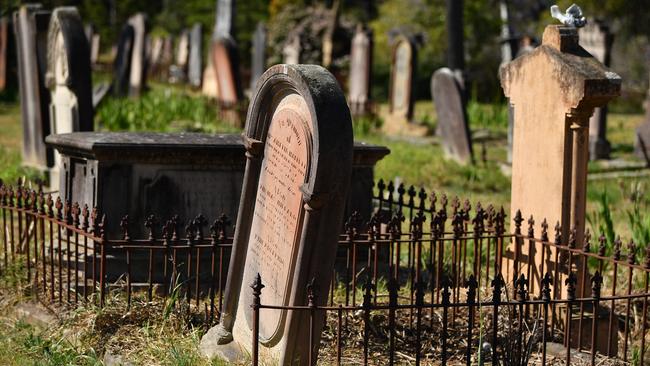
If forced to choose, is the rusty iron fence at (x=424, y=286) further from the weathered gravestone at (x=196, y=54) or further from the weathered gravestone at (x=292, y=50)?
the weathered gravestone at (x=196, y=54)

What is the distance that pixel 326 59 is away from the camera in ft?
98.2

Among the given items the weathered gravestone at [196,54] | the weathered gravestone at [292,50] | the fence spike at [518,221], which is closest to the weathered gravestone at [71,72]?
the fence spike at [518,221]

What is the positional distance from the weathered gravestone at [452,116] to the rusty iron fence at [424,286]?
6.73 metres

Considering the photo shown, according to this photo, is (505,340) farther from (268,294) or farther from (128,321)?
(128,321)

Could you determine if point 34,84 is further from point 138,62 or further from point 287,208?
point 138,62

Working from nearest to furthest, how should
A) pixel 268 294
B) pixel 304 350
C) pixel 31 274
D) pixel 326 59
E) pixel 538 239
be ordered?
pixel 304 350
pixel 268 294
pixel 538 239
pixel 31 274
pixel 326 59

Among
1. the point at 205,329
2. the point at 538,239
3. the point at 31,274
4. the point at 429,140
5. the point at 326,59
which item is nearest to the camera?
the point at 205,329

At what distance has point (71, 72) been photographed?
12.0 metres

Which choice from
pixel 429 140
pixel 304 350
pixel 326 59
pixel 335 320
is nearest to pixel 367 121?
pixel 429 140

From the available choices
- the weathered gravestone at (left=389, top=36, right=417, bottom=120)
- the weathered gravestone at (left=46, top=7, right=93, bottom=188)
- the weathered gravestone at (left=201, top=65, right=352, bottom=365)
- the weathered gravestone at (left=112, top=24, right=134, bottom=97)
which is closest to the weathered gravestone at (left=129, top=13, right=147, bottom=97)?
the weathered gravestone at (left=112, top=24, right=134, bottom=97)

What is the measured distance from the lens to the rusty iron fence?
6141 mm

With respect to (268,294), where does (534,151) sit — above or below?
above

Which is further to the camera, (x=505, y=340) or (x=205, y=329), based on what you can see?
(x=205, y=329)

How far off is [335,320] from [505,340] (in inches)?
54.5
